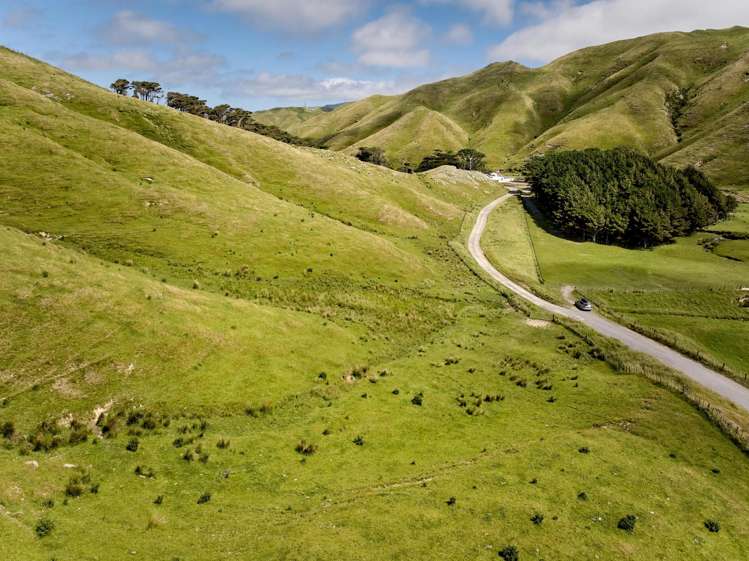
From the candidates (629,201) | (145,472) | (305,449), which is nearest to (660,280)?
(629,201)

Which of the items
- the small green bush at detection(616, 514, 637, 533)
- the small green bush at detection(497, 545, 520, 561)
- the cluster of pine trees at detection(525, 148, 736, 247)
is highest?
the cluster of pine trees at detection(525, 148, 736, 247)

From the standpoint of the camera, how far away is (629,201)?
12356cm

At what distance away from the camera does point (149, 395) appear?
110ft

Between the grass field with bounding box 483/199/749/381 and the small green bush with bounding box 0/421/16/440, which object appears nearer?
the small green bush with bounding box 0/421/16/440

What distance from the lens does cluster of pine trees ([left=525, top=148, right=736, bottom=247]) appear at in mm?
120000

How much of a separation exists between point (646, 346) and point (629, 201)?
257 ft

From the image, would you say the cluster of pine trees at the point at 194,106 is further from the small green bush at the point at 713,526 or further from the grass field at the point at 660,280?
the small green bush at the point at 713,526

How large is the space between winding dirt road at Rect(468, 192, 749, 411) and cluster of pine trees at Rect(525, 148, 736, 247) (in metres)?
49.5

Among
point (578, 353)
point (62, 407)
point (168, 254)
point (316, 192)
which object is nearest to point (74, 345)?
point (62, 407)

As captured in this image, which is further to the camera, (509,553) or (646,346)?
(646,346)

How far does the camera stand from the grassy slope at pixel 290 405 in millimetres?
24320

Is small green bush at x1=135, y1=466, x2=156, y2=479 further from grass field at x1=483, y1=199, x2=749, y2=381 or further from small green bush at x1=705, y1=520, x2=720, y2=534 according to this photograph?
grass field at x1=483, y1=199, x2=749, y2=381

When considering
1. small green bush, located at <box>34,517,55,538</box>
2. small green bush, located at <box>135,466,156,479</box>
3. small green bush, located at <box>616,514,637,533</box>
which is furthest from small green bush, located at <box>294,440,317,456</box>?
small green bush, located at <box>616,514,637,533</box>

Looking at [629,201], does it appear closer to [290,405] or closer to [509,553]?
[290,405]
